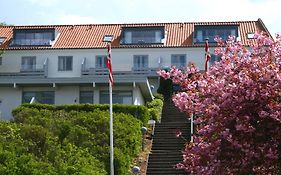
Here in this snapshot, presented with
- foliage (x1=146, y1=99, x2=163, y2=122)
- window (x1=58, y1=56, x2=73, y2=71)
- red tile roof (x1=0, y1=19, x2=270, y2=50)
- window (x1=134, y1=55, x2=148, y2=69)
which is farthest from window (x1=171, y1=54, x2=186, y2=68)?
foliage (x1=146, y1=99, x2=163, y2=122)

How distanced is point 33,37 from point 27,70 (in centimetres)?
348

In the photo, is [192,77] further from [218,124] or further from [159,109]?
[159,109]

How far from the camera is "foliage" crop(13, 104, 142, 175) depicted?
70.1 feet

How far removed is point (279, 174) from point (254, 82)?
5.40 feet

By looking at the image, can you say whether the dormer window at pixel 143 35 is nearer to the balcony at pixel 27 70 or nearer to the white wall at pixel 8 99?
the balcony at pixel 27 70

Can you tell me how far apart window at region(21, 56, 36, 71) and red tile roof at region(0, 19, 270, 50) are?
2.75ft

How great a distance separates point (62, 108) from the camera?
3083cm

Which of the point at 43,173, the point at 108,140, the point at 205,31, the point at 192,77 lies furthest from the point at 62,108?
the point at 205,31

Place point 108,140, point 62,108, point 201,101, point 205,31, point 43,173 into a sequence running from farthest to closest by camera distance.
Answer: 1. point 205,31
2. point 62,108
3. point 108,140
4. point 43,173
5. point 201,101

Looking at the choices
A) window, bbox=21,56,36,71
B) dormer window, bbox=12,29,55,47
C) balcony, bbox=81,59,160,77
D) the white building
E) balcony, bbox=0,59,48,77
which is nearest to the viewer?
balcony, bbox=81,59,160,77

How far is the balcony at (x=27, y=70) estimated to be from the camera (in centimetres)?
4812

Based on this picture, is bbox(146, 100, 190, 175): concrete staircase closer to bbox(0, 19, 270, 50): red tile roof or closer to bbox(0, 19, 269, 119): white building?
bbox(0, 19, 269, 119): white building

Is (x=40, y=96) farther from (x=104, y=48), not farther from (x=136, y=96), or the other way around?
(x=104, y=48)

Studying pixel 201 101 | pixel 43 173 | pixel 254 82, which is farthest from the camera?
pixel 43 173
